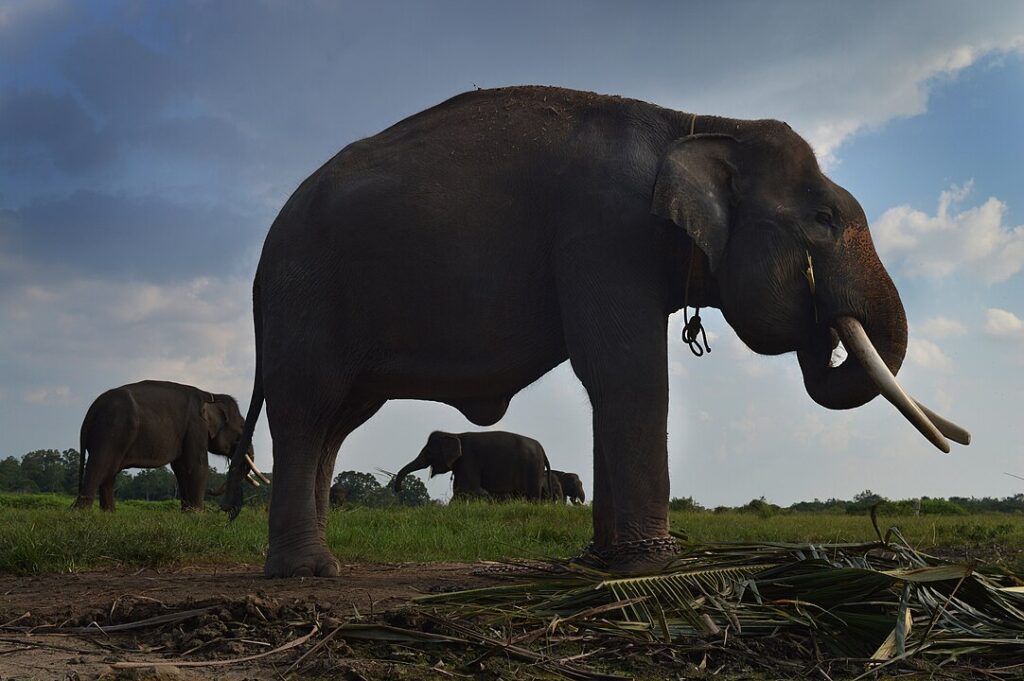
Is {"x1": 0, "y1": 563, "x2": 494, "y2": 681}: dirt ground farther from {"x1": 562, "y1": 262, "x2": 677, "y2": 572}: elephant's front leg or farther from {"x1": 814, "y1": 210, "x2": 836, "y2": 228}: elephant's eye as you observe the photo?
{"x1": 814, "y1": 210, "x2": 836, "y2": 228}: elephant's eye

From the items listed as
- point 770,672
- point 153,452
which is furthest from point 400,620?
point 153,452

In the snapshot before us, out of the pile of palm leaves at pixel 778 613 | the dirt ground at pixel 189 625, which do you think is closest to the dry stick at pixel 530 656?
the pile of palm leaves at pixel 778 613

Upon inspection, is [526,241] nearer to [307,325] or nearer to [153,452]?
[307,325]

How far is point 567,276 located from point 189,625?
2610mm

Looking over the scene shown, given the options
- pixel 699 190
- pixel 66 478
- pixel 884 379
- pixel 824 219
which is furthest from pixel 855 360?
pixel 66 478

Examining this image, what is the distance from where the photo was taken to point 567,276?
218 inches

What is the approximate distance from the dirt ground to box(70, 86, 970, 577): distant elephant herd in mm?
929

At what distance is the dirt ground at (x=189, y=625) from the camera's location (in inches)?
133

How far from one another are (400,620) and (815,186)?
3374 millimetres

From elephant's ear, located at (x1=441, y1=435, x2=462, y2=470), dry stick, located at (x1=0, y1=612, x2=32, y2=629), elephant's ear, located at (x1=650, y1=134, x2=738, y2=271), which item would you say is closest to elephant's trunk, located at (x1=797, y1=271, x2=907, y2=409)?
elephant's ear, located at (x1=650, y1=134, x2=738, y2=271)

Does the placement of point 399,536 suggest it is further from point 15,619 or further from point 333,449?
point 15,619

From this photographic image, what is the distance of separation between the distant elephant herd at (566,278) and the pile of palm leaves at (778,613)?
3.08 feet

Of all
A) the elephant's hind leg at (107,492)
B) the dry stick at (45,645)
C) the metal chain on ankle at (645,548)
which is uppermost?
the elephant's hind leg at (107,492)

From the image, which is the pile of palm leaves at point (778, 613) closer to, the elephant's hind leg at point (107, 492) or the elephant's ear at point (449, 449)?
the elephant's hind leg at point (107, 492)
